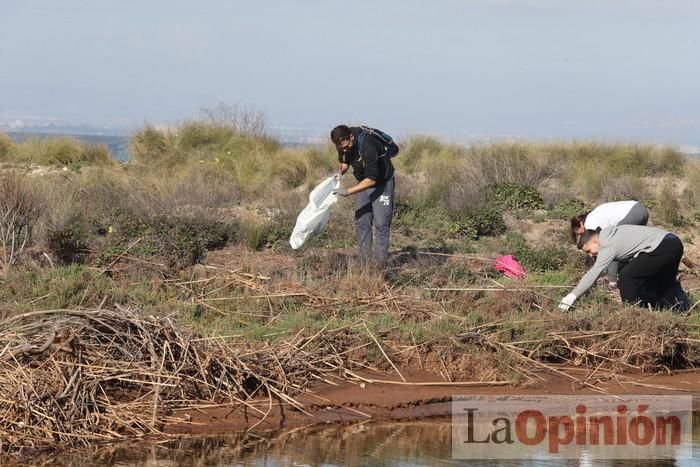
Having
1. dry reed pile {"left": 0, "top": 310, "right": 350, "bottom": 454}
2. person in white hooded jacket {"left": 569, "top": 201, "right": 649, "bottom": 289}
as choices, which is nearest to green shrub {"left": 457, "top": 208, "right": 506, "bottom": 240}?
person in white hooded jacket {"left": 569, "top": 201, "right": 649, "bottom": 289}

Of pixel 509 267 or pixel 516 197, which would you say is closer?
pixel 509 267

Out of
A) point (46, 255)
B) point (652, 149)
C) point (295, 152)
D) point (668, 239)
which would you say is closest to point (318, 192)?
point (46, 255)

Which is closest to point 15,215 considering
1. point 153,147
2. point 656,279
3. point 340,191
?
point 340,191

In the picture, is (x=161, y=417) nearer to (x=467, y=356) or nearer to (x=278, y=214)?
(x=467, y=356)

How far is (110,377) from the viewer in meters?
7.14

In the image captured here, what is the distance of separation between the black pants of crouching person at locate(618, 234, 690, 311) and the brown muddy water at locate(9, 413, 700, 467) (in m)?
1.93

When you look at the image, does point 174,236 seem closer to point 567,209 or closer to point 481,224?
point 481,224

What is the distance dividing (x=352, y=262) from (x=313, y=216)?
64cm

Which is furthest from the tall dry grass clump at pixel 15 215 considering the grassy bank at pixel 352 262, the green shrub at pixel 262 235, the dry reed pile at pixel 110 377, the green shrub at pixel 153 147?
the green shrub at pixel 153 147

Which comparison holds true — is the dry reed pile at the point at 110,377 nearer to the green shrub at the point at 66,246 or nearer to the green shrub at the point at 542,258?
the green shrub at the point at 66,246

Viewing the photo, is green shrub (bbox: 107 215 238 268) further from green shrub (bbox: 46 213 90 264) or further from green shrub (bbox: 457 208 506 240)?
green shrub (bbox: 457 208 506 240)

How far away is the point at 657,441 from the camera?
7.58 m

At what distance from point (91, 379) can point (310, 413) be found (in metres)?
1.50

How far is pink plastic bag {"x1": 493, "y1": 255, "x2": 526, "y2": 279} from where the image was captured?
1167 cm
